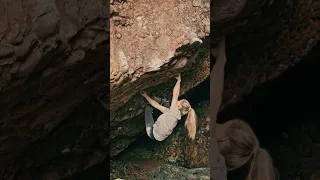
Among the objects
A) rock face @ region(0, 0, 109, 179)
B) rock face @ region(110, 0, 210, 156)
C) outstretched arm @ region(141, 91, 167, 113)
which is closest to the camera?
rock face @ region(0, 0, 109, 179)

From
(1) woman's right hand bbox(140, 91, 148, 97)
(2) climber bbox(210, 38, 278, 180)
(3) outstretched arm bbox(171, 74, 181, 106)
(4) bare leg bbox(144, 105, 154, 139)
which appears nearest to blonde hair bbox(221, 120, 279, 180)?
(2) climber bbox(210, 38, 278, 180)

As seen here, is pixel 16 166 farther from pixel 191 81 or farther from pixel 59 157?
pixel 191 81

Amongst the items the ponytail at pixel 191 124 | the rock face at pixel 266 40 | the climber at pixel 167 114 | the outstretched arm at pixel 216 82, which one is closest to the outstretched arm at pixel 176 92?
the climber at pixel 167 114

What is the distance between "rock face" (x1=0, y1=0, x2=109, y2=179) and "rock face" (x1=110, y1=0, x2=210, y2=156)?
191 millimetres

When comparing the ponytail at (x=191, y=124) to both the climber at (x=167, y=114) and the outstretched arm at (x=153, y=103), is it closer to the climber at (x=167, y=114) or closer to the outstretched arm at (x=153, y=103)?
the climber at (x=167, y=114)

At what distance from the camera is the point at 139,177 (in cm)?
420

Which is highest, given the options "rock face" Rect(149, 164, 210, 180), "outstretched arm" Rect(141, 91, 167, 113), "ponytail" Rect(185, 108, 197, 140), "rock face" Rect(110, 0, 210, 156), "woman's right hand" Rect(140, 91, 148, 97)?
"rock face" Rect(110, 0, 210, 156)

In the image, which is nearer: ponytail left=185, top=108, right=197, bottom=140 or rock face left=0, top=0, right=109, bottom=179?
rock face left=0, top=0, right=109, bottom=179

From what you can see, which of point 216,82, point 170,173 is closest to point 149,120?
point 170,173

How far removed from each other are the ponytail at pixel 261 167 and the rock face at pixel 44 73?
125cm

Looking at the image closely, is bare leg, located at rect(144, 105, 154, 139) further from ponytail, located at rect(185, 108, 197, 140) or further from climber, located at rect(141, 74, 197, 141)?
ponytail, located at rect(185, 108, 197, 140)

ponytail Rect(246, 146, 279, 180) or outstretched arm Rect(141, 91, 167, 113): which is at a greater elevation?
outstretched arm Rect(141, 91, 167, 113)

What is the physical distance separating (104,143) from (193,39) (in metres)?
0.99

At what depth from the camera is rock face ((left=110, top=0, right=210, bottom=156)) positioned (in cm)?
406
